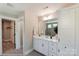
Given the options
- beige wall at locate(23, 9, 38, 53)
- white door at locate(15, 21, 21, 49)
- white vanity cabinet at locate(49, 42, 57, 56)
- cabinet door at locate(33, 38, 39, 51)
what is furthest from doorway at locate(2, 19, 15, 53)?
white vanity cabinet at locate(49, 42, 57, 56)

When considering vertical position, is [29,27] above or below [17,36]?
above

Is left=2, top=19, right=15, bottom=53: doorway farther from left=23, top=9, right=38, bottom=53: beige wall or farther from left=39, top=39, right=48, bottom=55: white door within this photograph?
left=39, top=39, right=48, bottom=55: white door

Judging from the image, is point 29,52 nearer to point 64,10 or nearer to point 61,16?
point 61,16

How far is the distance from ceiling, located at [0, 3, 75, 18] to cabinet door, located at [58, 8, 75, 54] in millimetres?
168

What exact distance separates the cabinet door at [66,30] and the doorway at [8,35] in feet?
2.65

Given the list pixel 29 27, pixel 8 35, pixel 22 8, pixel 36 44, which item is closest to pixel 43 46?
pixel 36 44

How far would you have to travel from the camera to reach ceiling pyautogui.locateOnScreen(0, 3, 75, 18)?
1.59 meters

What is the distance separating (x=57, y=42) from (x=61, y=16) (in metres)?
0.45

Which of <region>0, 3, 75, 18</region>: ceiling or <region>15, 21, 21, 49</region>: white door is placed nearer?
<region>0, 3, 75, 18</region>: ceiling

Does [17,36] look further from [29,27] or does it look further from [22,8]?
[22,8]

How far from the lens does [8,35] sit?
65.8 inches

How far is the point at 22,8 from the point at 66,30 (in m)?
0.83

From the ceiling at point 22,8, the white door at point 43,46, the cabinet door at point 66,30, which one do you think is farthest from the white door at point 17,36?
the cabinet door at point 66,30

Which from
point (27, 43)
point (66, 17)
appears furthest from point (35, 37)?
point (66, 17)
